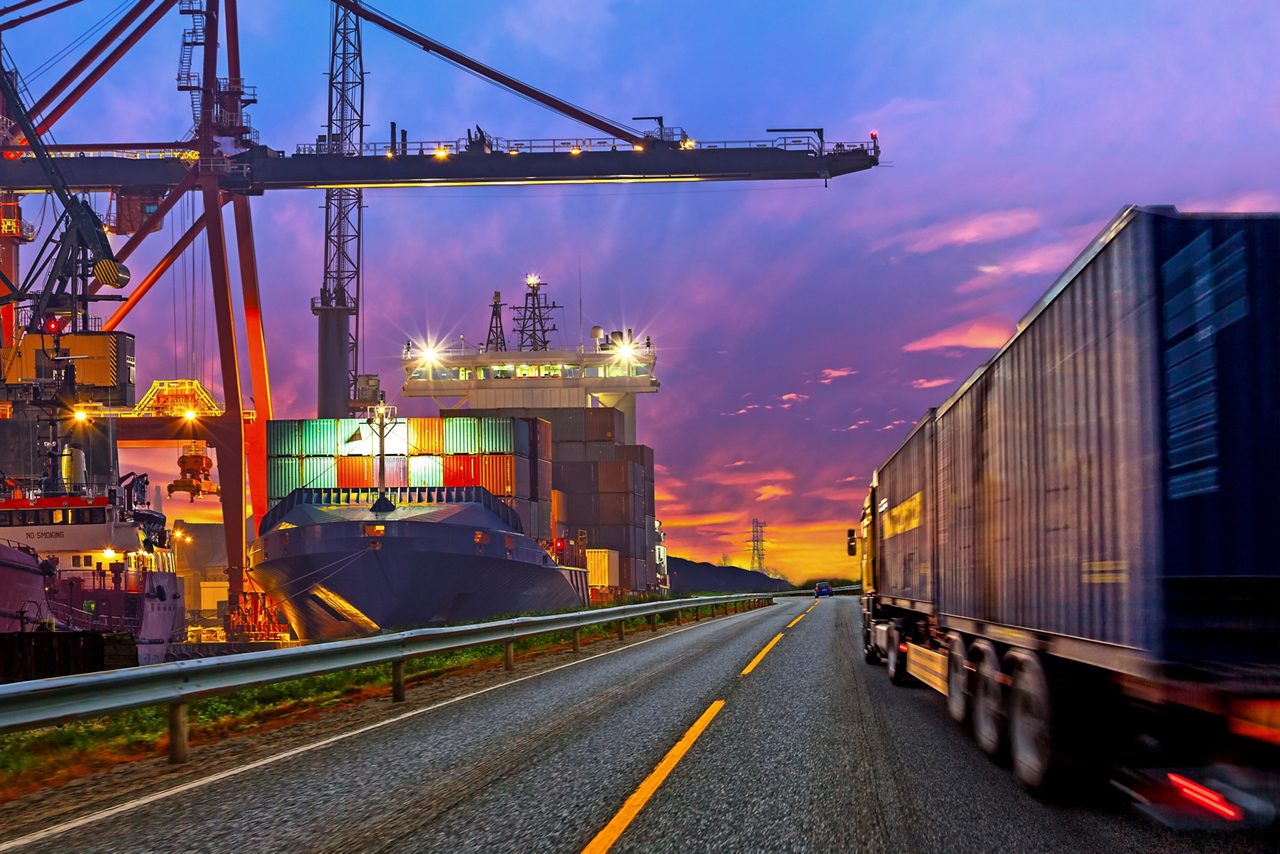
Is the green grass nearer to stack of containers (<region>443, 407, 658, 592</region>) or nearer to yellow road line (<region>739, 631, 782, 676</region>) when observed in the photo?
yellow road line (<region>739, 631, 782, 676</region>)

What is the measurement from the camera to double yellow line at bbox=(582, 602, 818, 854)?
5659mm

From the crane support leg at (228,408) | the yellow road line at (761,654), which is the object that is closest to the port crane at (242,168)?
the crane support leg at (228,408)

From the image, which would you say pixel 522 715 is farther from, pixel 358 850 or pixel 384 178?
pixel 384 178

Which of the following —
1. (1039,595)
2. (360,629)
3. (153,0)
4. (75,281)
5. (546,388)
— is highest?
(153,0)

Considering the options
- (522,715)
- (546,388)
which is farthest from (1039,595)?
(546,388)

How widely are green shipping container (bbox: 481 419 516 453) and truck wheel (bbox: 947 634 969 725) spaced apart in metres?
38.6

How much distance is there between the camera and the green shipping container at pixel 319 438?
50.6 m

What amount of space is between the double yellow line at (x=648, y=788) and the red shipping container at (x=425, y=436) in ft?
125

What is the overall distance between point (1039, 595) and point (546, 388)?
70317mm

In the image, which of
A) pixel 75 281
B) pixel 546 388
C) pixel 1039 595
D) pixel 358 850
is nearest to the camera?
pixel 358 850

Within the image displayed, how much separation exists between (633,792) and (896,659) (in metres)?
7.45

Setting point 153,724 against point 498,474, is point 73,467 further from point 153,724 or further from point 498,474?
point 153,724

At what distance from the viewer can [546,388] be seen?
76438 millimetres

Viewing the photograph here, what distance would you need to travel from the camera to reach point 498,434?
47.8 m
